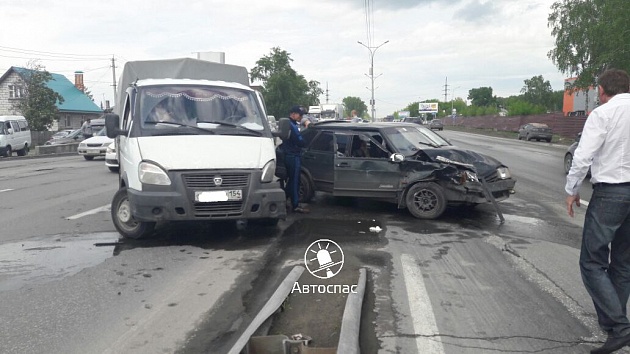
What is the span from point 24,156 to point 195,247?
27591 mm

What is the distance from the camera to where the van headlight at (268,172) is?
25.1 ft

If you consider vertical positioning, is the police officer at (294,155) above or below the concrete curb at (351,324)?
above

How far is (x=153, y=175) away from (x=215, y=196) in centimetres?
82

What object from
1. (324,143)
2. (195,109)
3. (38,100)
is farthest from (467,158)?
(38,100)

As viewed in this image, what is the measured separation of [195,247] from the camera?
24.8 ft

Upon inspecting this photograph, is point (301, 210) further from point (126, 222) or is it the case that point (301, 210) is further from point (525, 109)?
point (525, 109)

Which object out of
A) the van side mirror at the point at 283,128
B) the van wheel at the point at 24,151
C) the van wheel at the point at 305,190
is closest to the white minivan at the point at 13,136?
the van wheel at the point at 24,151

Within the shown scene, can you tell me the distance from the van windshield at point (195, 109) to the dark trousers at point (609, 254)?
16.5 feet

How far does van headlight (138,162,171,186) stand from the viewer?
7.24m

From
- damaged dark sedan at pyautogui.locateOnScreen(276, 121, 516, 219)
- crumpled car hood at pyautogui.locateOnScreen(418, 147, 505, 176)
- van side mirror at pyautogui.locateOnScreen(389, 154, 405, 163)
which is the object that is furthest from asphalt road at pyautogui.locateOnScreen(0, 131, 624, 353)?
van side mirror at pyautogui.locateOnScreen(389, 154, 405, 163)

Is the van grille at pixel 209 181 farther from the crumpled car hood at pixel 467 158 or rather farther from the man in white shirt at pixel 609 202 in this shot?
the man in white shirt at pixel 609 202

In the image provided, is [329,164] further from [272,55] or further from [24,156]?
[272,55]

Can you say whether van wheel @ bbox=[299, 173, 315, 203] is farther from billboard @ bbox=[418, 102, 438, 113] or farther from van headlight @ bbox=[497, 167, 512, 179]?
billboard @ bbox=[418, 102, 438, 113]

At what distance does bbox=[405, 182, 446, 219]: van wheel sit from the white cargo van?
2.42 m
